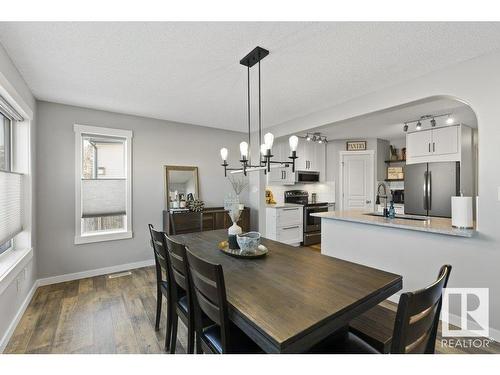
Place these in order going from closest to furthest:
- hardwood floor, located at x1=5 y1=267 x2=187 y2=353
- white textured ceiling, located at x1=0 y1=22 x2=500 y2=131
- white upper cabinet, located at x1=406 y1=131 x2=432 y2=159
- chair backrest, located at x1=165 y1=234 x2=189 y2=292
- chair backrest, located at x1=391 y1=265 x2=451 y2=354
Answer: chair backrest, located at x1=391 y1=265 x2=451 y2=354 < chair backrest, located at x1=165 y1=234 x2=189 y2=292 < white textured ceiling, located at x1=0 y1=22 x2=500 y2=131 < hardwood floor, located at x1=5 y1=267 x2=187 y2=353 < white upper cabinet, located at x1=406 y1=131 x2=432 y2=159

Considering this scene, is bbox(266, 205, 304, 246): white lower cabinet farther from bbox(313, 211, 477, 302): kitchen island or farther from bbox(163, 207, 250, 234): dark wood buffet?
bbox(313, 211, 477, 302): kitchen island

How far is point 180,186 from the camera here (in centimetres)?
434

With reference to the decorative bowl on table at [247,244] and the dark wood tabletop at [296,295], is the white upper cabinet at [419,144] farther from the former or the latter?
the decorative bowl on table at [247,244]

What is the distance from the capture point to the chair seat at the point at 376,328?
124 centimetres

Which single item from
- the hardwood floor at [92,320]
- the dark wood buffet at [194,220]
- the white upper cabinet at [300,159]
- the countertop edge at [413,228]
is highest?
the white upper cabinet at [300,159]

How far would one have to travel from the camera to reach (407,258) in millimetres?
2613

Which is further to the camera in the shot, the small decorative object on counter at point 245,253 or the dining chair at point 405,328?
the small decorative object on counter at point 245,253

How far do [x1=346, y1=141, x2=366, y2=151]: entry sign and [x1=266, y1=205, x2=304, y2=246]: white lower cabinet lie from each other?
76.7 inches

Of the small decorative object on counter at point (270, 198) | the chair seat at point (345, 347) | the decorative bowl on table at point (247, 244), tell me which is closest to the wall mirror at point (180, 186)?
the small decorative object on counter at point (270, 198)

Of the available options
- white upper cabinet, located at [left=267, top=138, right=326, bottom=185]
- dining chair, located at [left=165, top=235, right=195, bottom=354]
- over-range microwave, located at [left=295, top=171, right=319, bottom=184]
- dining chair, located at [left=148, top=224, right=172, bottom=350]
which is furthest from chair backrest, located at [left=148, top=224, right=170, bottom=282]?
over-range microwave, located at [left=295, top=171, right=319, bottom=184]

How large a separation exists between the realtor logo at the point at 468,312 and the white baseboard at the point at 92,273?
3.94 metres

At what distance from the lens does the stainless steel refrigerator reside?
385 centimetres

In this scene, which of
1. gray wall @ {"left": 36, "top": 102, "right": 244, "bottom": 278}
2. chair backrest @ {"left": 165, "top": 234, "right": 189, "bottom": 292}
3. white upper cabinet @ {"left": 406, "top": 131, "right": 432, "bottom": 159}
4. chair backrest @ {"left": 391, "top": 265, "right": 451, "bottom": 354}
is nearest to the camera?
chair backrest @ {"left": 391, "top": 265, "right": 451, "bottom": 354}

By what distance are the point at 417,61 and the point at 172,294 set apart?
289 cm
